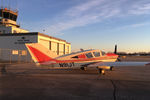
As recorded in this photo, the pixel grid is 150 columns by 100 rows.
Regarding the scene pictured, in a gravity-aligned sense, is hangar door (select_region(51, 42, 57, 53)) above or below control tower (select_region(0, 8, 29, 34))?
below

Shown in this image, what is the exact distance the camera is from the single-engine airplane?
11.2m

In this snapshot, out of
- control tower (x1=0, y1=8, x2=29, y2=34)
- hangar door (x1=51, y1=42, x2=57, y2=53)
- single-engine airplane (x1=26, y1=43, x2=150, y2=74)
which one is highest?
control tower (x1=0, y1=8, x2=29, y2=34)

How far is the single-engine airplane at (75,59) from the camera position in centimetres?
1116

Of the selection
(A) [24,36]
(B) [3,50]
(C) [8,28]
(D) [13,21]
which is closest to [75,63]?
(A) [24,36]

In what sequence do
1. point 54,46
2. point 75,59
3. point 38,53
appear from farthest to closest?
point 54,46 < point 75,59 < point 38,53

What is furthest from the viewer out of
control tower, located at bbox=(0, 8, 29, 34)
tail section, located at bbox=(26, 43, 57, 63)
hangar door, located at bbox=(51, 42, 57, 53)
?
control tower, located at bbox=(0, 8, 29, 34)

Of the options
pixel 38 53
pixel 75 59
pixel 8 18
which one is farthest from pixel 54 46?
pixel 38 53

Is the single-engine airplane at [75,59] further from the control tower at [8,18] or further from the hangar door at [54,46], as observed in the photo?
the control tower at [8,18]

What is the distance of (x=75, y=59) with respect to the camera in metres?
12.6

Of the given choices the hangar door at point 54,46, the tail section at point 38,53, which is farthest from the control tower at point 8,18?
the tail section at point 38,53

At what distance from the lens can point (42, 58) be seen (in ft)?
37.1

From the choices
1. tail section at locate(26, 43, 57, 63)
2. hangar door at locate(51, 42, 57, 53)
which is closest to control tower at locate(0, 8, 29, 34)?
hangar door at locate(51, 42, 57, 53)

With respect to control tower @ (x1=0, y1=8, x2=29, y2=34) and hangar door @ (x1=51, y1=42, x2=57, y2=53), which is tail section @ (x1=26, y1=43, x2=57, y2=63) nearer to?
hangar door @ (x1=51, y1=42, x2=57, y2=53)

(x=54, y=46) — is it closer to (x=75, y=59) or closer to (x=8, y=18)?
(x=8, y=18)
